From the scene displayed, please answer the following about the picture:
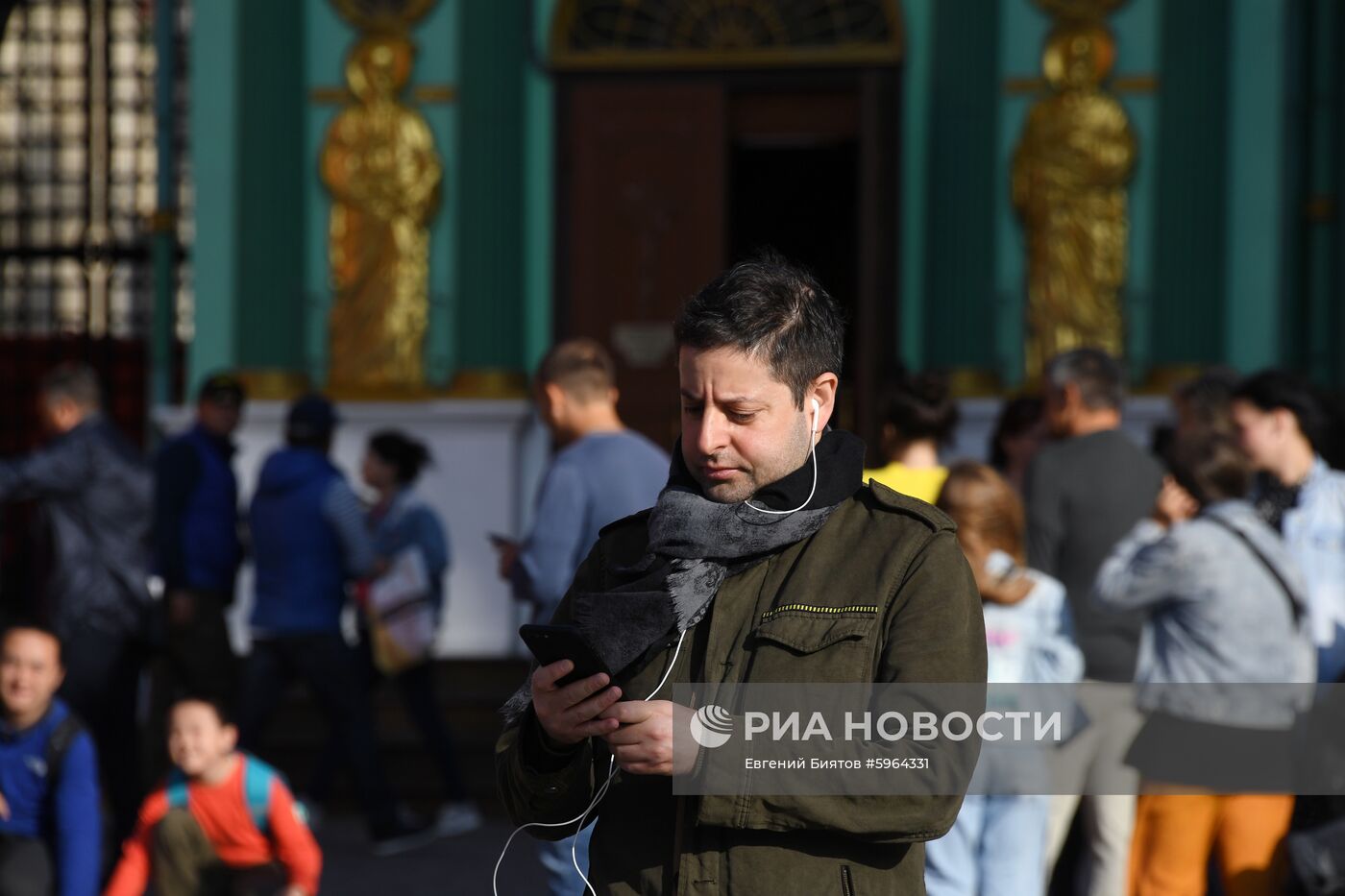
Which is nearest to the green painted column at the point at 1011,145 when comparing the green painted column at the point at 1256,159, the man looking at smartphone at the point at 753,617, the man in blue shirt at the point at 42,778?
the green painted column at the point at 1256,159

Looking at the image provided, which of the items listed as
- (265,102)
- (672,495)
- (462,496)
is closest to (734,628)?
(672,495)

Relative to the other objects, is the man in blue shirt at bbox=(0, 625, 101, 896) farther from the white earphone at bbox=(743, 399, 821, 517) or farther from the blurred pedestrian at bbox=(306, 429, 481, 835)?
the white earphone at bbox=(743, 399, 821, 517)

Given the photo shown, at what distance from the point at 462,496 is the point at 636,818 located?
8.20 m

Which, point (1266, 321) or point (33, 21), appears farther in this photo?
point (33, 21)

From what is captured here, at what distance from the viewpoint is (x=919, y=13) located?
10594 mm

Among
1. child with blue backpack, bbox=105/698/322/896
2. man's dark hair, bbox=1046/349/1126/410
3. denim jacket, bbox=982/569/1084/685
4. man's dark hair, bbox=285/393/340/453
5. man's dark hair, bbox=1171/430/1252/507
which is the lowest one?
child with blue backpack, bbox=105/698/322/896

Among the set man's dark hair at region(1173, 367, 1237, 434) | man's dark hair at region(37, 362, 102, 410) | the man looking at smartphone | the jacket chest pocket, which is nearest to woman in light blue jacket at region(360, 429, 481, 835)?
man's dark hair at region(37, 362, 102, 410)

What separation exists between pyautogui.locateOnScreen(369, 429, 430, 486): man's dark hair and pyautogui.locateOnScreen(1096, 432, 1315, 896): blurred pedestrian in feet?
12.8

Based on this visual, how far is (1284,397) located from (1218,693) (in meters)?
1.16

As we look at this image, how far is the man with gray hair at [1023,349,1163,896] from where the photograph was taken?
18.4ft

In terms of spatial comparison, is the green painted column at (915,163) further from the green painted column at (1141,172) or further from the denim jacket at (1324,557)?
the denim jacket at (1324,557)

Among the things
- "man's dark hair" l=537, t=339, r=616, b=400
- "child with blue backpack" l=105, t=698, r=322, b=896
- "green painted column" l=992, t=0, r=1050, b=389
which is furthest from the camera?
"green painted column" l=992, t=0, r=1050, b=389

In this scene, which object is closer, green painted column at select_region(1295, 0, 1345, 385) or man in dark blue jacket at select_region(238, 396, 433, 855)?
man in dark blue jacket at select_region(238, 396, 433, 855)

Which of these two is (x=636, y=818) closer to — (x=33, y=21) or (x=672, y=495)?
(x=672, y=495)
